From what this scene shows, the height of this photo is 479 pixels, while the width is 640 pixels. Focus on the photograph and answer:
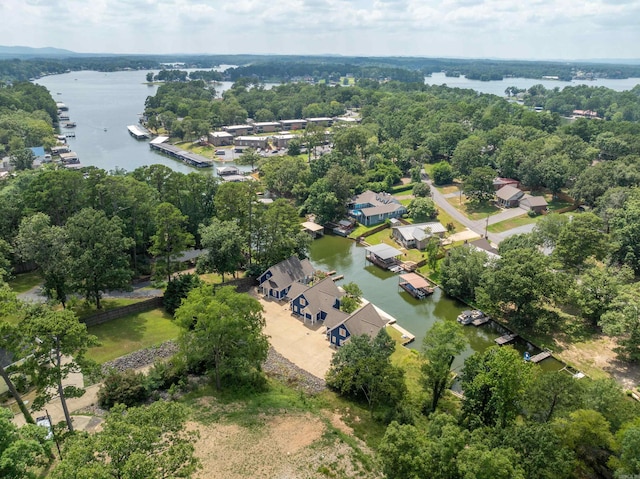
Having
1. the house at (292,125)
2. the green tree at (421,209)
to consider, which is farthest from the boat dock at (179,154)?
the green tree at (421,209)

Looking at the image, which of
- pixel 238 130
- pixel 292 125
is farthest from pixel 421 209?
pixel 292 125

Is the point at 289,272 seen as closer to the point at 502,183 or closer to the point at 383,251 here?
the point at 383,251

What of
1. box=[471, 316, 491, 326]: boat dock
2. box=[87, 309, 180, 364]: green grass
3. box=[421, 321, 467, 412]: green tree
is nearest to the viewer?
box=[421, 321, 467, 412]: green tree

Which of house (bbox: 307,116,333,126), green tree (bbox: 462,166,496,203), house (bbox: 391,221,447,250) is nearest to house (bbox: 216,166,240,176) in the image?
house (bbox: 391,221,447,250)

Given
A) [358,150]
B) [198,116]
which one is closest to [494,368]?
[358,150]

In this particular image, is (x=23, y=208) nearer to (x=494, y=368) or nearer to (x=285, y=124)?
(x=494, y=368)

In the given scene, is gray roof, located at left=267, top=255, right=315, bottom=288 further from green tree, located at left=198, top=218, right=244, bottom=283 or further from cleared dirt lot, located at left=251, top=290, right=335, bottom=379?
green tree, located at left=198, top=218, right=244, bottom=283
